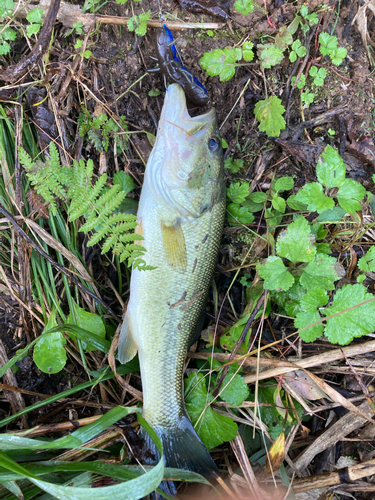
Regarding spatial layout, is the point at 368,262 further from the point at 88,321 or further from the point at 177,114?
the point at 88,321

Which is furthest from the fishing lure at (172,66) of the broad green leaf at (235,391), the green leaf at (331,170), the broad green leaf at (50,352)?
the broad green leaf at (235,391)

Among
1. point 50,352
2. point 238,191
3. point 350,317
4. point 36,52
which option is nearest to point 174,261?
point 238,191

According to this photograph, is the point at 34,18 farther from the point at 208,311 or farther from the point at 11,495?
the point at 11,495

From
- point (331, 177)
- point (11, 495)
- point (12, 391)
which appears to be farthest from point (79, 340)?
point (331, 177)

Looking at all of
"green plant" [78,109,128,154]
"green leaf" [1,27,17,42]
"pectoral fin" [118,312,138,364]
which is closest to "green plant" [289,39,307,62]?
"green plant" [78,109,128,154]

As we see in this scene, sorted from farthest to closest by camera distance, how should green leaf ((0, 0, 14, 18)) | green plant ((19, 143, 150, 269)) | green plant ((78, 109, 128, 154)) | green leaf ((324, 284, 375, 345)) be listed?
1. green plant ((78, 109, 128, 154))
2. green leaf ((0, 0, 14, 18))
3. green leaf ((324, 284, 375, 345))
4. green plant ((19, 143, 150, 269))

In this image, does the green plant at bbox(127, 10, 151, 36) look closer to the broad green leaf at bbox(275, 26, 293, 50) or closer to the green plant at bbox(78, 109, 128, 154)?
the green plant at bbox(78, 109, 128, 154)

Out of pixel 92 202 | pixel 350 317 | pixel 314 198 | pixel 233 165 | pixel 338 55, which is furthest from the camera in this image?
pixel 233 165
